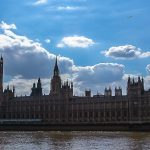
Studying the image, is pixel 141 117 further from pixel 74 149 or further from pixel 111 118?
pixel 74 149

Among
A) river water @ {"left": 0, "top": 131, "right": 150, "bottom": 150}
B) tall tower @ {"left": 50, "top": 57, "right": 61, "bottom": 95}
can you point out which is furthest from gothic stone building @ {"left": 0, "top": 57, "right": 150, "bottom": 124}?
river water @ {"left": 0, "top": 131, "right": 150, "bottom": 150}

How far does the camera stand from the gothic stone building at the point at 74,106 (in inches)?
5010

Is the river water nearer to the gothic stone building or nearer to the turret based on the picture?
the gothic stone building

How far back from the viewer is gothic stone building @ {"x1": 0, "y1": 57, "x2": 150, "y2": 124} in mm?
127250

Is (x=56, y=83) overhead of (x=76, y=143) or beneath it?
overhead

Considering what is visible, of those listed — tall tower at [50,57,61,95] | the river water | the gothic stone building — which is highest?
tall tower at [50,57,61,95]

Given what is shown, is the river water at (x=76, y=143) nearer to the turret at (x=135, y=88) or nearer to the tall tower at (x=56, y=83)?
the turret at (x=135, y=88)

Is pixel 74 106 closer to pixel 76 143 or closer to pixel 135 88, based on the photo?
pixel 135 88

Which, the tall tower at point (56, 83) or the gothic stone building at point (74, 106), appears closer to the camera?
the gothic stone building at point (74, 106)

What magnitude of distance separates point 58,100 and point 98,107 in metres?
16.5

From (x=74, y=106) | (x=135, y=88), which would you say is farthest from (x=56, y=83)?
(x=135, y=88)

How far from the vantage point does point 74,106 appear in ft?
456

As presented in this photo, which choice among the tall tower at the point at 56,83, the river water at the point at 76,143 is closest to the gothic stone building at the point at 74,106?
the tall tower at the point at 56,83

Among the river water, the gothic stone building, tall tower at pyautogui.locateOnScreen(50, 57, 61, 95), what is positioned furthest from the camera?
tall tower at pyautogui.locateOnScreen(50, 57, 61, 95)
